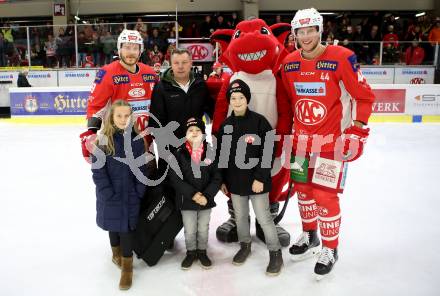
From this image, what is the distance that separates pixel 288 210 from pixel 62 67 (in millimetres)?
7805

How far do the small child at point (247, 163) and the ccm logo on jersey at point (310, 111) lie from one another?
0.71 feet

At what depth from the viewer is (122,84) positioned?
2.77 meters

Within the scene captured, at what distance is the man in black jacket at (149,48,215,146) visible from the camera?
2.69 metres

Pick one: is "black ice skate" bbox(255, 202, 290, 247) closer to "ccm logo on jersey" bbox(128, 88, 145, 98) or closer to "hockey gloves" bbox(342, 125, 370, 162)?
"hockey gloves" bbox(342, 125, 370, 162)

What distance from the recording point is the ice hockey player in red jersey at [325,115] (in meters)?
2.36

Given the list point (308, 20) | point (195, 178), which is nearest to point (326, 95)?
point (308, 20)

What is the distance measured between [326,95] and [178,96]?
37.1 inches

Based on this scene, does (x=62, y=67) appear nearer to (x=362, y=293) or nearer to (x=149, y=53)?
(x=149, y=53)

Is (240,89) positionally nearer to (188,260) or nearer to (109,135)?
(109,135)

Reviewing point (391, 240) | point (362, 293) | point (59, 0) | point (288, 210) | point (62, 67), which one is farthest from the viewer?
point (59, 0)

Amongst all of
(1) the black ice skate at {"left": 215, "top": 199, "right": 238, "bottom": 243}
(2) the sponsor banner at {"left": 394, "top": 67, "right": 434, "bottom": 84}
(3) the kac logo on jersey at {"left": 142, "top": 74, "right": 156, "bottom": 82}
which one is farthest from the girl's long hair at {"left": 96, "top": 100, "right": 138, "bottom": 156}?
(2) the sponsor banner at {"left": 394, "top": 67, "right": 434, "bottom": 84}

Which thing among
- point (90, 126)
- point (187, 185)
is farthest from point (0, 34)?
point (187, 185)

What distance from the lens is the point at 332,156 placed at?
2430 millimetres

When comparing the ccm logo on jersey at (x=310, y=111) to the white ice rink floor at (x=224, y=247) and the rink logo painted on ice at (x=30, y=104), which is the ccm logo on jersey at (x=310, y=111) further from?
the rink logo painted on ice at (x=30, y=104)
